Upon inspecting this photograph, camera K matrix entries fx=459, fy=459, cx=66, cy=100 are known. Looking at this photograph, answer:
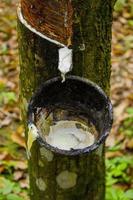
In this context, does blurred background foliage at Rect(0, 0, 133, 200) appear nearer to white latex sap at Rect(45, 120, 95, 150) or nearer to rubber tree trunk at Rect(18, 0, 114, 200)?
rubber tree trunk at Rect(18, 0, 114, 200)

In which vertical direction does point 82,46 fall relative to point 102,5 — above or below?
below

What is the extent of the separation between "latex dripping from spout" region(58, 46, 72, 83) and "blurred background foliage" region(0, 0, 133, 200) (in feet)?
4.56

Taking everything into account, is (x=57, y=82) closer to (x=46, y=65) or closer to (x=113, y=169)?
(x=46, y=65)

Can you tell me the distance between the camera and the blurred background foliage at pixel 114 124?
10.8 ft

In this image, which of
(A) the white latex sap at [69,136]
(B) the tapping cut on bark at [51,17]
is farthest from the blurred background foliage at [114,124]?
(B) the tapping cut on bark at [51,17]

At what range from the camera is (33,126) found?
164 cm

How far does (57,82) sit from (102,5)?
1.10 ft

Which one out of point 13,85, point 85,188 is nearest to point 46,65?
point 85,188

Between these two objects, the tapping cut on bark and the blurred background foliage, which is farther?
the blurred background foliage

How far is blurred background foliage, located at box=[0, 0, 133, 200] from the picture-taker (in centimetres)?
328

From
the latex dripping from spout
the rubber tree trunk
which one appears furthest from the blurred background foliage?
the latex dripping from spout

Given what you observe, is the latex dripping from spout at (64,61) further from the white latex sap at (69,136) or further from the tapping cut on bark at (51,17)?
the white latex sap at (69,136)

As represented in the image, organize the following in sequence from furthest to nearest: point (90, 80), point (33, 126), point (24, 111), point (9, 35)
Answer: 1. point (9, 35)
2. point (24, 111)
3. point (90, 80)
4. point (33, 126)

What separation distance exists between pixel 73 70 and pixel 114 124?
2188mm
